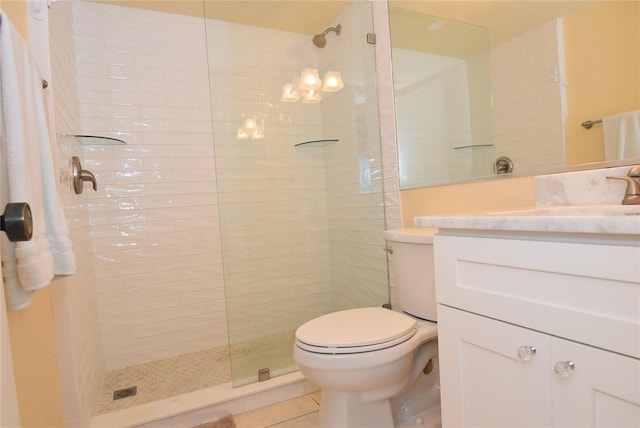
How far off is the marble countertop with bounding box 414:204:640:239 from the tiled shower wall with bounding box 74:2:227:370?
1.72m

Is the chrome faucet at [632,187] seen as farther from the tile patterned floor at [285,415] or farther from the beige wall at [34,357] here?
the beige wall at [34,357]

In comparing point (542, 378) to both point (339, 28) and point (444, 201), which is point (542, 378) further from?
point (339, 28)

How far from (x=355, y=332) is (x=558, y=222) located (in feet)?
2.65

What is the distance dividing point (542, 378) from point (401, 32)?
1.73 metres

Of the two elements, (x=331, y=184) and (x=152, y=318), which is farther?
(x=331, y=184)

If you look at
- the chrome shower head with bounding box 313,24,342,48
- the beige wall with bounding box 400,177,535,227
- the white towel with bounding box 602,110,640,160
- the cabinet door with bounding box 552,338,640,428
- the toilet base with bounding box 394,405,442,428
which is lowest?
the toilet base with bounding box 394,405,442,428

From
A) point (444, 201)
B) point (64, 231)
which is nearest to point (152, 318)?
point (64, 231)

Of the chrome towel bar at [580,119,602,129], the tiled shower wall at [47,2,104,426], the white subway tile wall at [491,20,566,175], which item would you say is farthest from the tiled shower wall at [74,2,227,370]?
the chrome towel bar at [580,119,602,129]

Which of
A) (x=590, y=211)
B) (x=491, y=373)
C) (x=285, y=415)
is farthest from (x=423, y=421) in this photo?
(x=590, y=211)

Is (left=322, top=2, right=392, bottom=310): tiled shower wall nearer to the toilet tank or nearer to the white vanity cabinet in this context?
the toilet tank

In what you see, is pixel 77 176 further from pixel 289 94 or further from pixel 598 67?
pixel 598 67

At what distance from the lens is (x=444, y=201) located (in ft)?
5.31

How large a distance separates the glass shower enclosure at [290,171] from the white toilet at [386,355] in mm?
552

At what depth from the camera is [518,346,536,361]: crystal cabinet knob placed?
2.25ft
